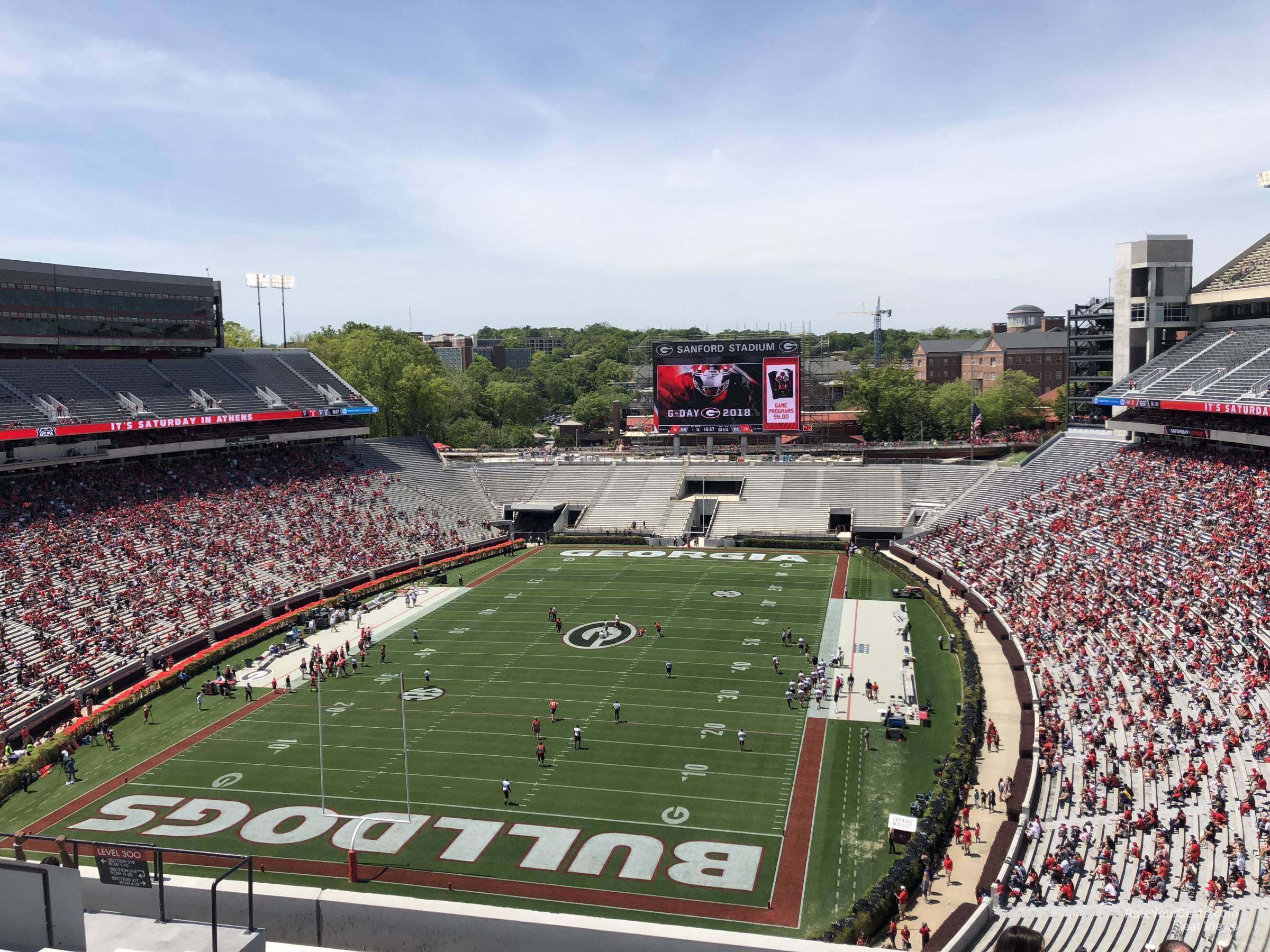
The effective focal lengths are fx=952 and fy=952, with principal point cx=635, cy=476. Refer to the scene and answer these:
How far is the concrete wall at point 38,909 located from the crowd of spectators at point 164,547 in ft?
89.3

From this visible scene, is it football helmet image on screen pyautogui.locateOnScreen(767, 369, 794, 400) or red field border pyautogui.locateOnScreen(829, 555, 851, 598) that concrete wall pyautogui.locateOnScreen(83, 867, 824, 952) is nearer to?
red field border pyautogui.locateOnScreen(829, 555, 851, 598)

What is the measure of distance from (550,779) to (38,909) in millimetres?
20206

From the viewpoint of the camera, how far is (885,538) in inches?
2319

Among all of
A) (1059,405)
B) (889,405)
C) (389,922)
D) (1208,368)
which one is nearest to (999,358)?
(1059,405)

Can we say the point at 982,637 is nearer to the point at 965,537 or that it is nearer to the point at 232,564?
the point at 965,537

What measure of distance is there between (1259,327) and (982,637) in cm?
2604

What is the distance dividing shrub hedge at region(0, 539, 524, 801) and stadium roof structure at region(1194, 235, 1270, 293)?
45.9 m

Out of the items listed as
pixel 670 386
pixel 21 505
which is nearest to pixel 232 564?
pixel 21 505

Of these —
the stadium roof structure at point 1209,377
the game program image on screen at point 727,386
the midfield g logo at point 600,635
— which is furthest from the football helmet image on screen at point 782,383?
the midfield g logo at point 600,635

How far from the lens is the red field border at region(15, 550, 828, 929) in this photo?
1998cm

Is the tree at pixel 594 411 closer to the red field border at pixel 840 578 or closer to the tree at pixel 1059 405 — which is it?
the tree at pixel 1059 405

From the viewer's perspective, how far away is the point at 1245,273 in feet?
170

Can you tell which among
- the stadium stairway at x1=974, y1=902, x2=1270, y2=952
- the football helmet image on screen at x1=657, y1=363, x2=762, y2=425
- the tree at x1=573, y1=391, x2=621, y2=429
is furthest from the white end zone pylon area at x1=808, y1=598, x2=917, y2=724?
the tree at x1=573, y1=391, x2=621, y2=429

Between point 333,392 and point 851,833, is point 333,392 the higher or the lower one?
the higher one
